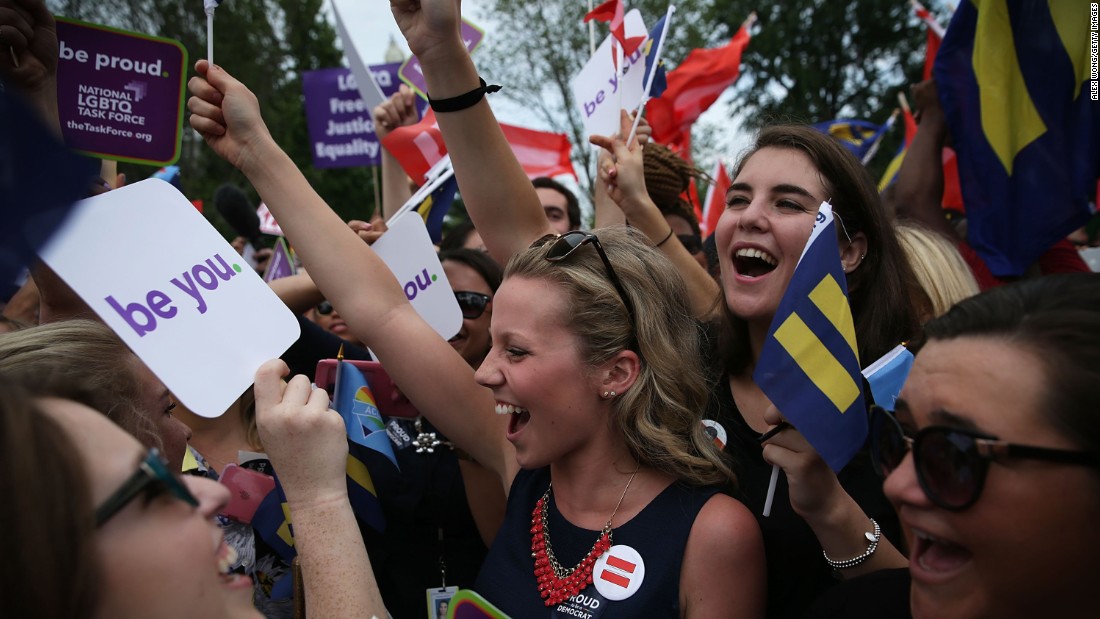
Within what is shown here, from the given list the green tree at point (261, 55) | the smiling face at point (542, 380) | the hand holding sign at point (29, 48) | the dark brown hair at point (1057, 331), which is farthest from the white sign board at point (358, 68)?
the green tree at point (261, 55)

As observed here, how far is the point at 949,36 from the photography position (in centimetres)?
396

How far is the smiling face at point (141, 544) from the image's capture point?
1179 mm

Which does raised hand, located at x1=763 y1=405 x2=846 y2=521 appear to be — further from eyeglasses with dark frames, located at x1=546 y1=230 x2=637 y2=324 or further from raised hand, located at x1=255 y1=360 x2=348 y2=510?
raised hand, located at x1=255 y1=360 x2=348 y2=510

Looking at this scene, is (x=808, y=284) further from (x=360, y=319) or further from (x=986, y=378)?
(x=360, y=319)

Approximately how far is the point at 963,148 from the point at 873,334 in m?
1.80

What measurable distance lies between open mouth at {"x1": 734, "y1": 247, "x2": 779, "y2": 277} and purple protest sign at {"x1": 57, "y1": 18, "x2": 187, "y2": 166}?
5.61 feet

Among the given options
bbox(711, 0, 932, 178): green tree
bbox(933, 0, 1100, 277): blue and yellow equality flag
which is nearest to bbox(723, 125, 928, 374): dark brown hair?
bbox(933, 0, 1100, 277): blue and yellow equality flag

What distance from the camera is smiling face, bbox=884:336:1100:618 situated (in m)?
1.38

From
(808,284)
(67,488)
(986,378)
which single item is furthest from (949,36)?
(67,488)

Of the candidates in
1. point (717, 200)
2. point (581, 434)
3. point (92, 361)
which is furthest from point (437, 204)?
point (717, 200)

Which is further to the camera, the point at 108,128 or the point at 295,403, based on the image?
the point at 108,128

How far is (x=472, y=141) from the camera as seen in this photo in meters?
2.66

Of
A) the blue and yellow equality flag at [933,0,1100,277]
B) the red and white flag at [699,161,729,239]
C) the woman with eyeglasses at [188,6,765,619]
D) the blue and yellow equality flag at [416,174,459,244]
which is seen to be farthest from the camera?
the red and white flag at [699,161,729,239]

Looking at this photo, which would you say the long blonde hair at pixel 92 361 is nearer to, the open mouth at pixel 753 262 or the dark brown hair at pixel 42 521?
the dark brown hair at pixel 42 521
